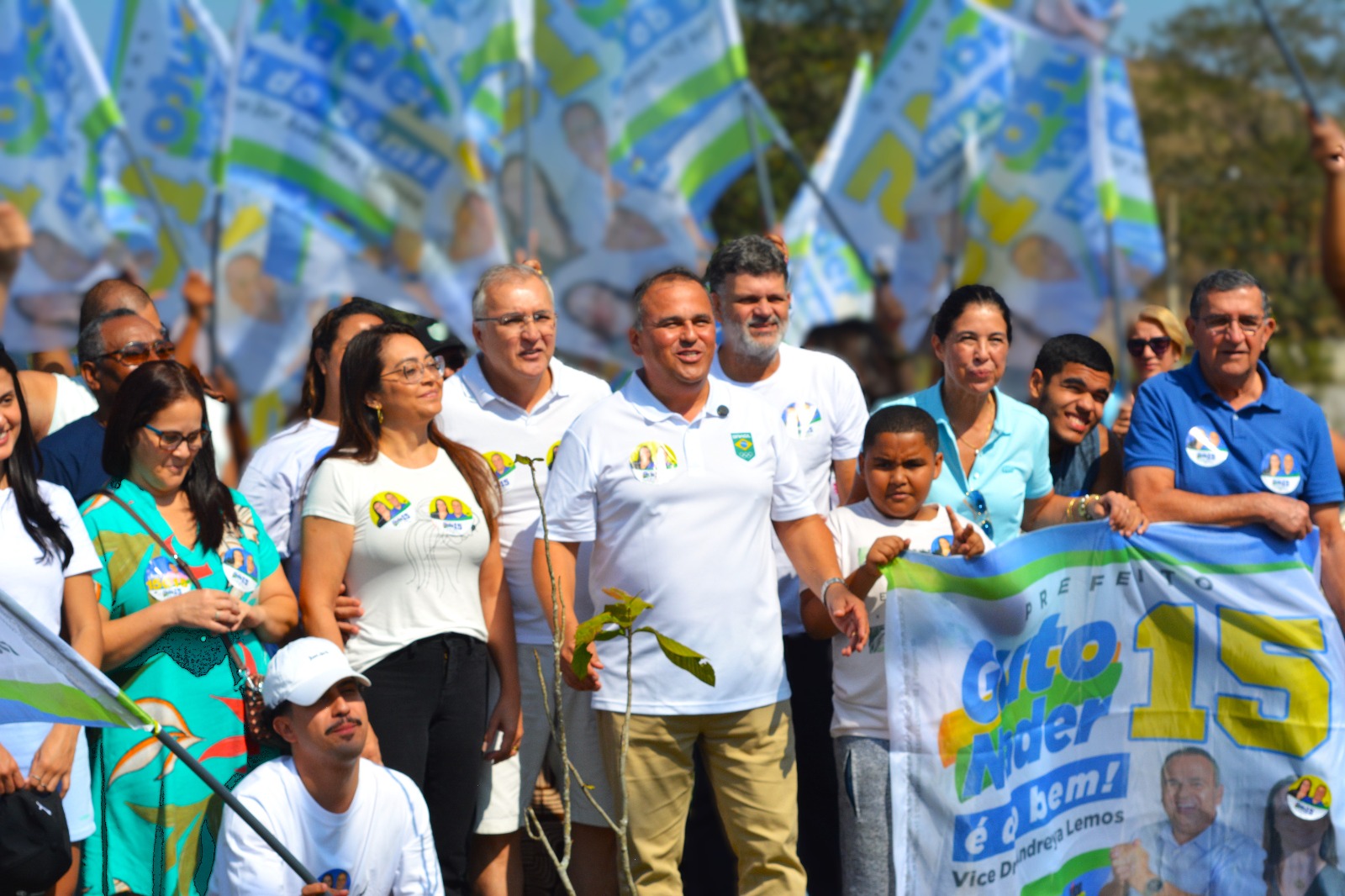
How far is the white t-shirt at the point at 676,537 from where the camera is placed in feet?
14.3

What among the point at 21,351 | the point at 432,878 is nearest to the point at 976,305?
the point at 432,878

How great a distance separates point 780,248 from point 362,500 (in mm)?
1781

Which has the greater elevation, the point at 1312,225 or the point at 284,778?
the point at 1312,225

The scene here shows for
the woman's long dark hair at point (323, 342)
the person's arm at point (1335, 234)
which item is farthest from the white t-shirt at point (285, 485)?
the person's arm at point (1335, 234)

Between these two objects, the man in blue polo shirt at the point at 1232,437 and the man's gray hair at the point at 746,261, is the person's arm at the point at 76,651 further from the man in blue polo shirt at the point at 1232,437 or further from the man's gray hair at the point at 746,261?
the man in blue polo shirt at the point at 1232,437

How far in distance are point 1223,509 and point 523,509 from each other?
2.15 metres

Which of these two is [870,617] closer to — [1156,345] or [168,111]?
[1156,345]

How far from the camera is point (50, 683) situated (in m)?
3.41

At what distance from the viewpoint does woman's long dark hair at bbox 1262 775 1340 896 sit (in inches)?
180

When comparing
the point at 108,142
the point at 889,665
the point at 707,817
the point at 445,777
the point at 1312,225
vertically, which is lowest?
the point at 707,817

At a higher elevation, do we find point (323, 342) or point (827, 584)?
point (323, 342)

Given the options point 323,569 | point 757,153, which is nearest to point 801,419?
point 323,569

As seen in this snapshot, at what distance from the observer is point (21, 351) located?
12852 millimetres

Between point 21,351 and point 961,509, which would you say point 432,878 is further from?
point 21,351
